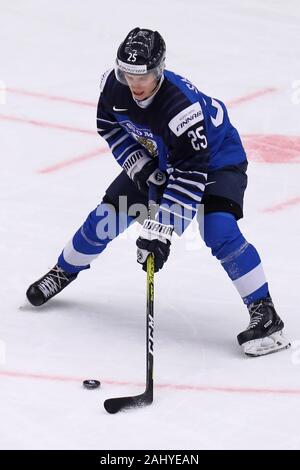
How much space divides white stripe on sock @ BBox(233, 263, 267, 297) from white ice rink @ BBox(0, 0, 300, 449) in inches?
9.2

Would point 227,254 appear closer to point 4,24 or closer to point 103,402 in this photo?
point 103,402

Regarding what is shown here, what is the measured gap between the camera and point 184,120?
15.2 feet

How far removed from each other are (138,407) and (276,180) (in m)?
2.48

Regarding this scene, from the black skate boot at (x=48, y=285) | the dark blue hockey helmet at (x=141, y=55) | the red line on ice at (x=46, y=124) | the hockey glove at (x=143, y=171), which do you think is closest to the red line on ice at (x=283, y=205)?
the red line on ice at (x=46, y=124)

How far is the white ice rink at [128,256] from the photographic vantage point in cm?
436

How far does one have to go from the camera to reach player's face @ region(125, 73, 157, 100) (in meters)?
4.61

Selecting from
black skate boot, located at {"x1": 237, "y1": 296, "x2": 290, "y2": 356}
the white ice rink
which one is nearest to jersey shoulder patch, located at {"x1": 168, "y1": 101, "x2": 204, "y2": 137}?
black skate boot, located at {"x1": 237, "y1": 296, "x2": 290, "y2": 356}

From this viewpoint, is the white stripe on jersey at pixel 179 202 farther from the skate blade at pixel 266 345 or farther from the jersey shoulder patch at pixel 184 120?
the skate blade at pixel 266 345

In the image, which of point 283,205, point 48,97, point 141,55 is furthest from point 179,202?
point 48,97

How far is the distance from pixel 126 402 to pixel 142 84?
1059 millimetres

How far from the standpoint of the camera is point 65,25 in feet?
28.8

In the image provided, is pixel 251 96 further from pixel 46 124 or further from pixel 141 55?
pixel 141 55

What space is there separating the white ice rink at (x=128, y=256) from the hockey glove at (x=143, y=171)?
1.83ft

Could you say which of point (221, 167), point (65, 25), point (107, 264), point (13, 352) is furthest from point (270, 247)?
point (65, 25)
